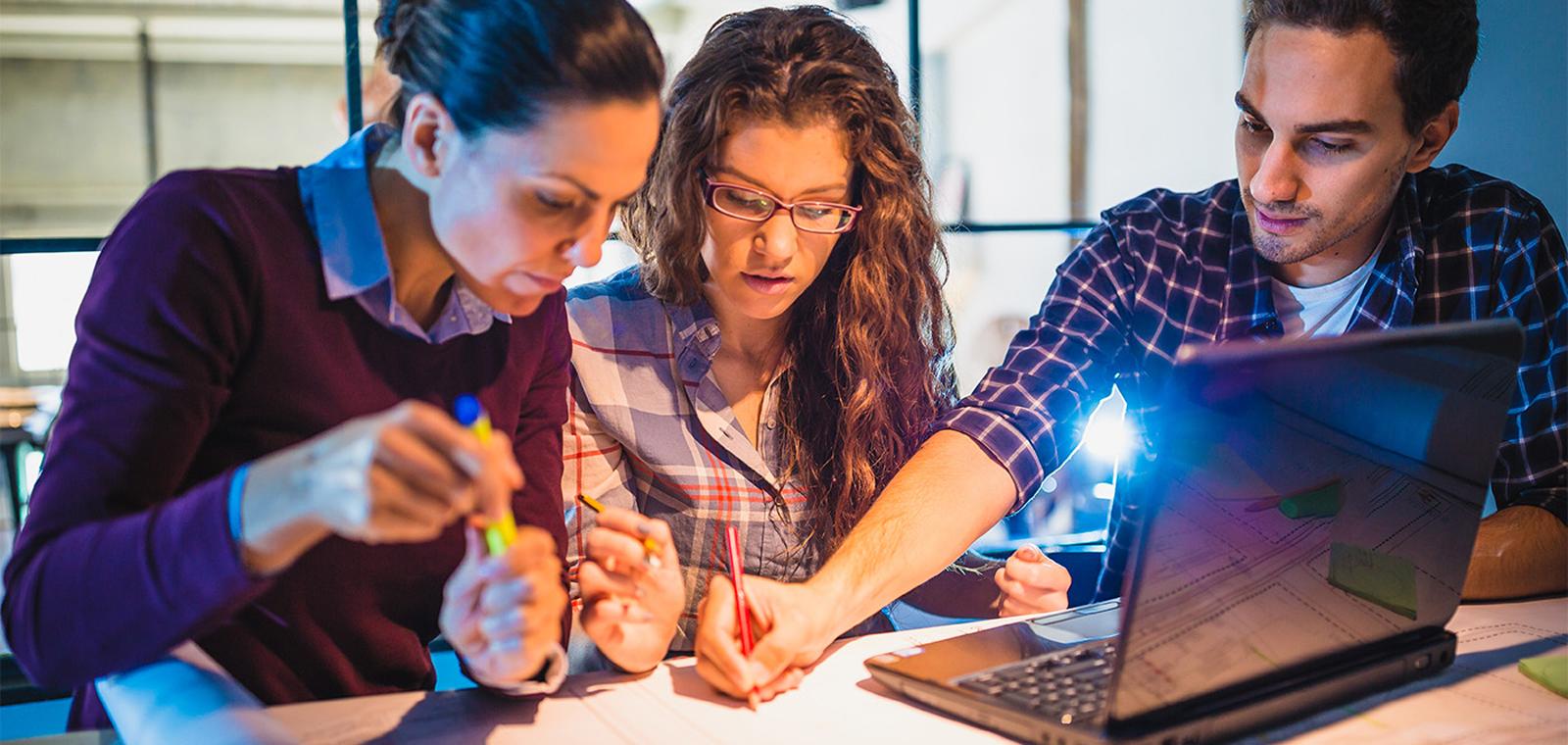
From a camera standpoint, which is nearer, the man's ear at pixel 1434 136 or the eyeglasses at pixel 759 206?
the eyeglasses at pixel 759 206

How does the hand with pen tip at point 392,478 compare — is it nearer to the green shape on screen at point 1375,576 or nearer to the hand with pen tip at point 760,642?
the hand with pen tip at point 760,642

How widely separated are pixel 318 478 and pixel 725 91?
949 mm

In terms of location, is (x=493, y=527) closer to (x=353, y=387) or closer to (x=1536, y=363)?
(x=353, y=387)

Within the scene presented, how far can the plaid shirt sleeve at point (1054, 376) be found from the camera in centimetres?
165

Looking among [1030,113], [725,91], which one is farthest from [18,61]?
[1030,113]

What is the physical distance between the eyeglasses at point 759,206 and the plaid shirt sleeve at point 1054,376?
1.13 ft

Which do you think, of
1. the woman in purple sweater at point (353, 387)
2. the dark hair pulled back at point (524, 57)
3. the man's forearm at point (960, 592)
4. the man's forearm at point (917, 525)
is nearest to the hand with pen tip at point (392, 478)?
the woman in purple sweater at point (353, 387)

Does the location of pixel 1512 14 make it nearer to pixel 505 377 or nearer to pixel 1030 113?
pixel 505 377

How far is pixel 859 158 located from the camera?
5.45 ft

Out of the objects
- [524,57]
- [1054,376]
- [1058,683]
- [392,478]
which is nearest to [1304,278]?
[1054,376]

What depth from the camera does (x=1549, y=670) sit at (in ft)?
3.98

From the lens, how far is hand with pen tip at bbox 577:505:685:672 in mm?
1181

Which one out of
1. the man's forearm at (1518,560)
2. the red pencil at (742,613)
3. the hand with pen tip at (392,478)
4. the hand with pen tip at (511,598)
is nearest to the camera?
the hand with pen tip at (392,478)

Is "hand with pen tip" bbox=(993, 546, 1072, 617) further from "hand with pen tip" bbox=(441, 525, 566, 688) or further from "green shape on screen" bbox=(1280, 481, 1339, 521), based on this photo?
"hand with pen tip" bbox=(441, 525, 566, 688)
